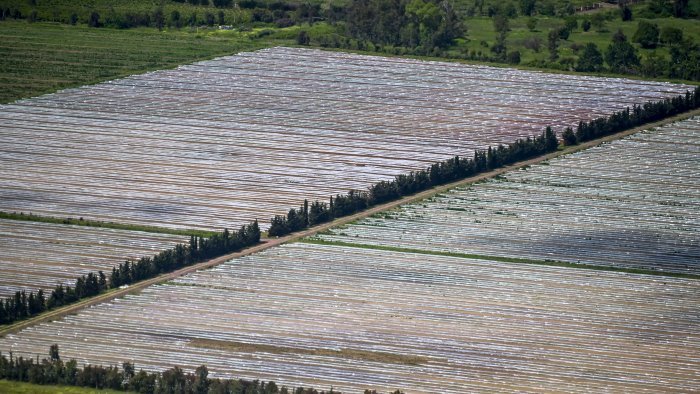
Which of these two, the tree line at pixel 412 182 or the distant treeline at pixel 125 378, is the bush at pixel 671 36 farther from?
the distant treeline at pixel 125 378

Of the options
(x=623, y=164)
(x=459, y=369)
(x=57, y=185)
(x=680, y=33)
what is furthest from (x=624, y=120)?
(x=459, y=369)

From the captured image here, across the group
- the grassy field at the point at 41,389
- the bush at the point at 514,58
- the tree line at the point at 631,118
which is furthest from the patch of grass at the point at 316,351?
the bush at the point at 514,58

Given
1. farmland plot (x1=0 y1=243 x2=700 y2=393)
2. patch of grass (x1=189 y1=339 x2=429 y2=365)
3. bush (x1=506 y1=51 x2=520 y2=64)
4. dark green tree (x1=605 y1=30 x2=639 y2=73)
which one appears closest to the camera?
farmland plot (x1=0 y1=243 x2=700 y2=393)

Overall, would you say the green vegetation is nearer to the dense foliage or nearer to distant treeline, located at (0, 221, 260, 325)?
the dense foliage

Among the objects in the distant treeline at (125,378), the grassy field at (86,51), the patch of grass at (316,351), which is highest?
the grassy field at (86,51)

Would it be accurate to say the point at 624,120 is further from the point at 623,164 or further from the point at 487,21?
the point at 487,21

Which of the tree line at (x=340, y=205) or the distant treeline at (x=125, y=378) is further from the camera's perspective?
the tree line at (x=340, y=205)

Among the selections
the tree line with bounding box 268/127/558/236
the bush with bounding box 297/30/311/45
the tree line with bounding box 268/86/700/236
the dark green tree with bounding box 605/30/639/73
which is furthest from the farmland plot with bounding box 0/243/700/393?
the bush with bounding box 297/30/311/45
